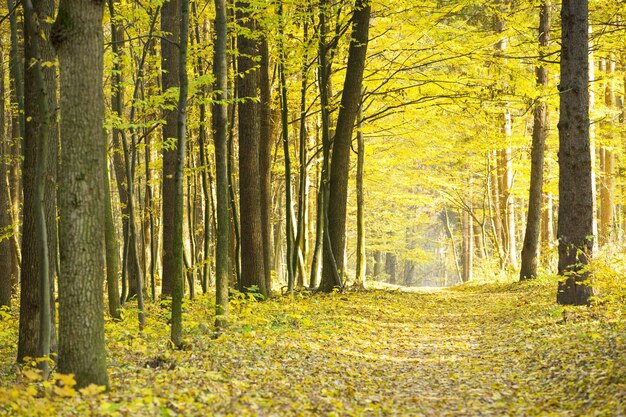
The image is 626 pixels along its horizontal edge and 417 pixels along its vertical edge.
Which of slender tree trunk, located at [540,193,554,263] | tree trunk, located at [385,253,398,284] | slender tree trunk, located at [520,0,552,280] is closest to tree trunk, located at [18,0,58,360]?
slender tree trunk, located at [520,0,552,280]

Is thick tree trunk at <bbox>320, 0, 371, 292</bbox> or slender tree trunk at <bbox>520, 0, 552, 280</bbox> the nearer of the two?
thick tree trunk at <bbox>320, 0, 371, 292</bbox>

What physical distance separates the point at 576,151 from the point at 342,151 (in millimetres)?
6530

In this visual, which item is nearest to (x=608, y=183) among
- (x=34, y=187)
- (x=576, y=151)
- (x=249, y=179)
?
(x=576, y=151)

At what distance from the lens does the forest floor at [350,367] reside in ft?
19.0

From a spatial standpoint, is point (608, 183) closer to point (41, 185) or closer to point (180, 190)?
point (180, 190)

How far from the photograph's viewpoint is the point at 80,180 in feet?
18.5

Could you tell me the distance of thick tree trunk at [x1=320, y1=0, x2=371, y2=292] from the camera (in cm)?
1550

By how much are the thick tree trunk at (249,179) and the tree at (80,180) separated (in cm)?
722

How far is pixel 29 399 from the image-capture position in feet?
16.9

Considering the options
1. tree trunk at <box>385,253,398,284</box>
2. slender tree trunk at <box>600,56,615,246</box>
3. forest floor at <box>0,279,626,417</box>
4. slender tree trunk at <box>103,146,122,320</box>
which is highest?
slender tree trunk at <box>600,56,615,246</box>

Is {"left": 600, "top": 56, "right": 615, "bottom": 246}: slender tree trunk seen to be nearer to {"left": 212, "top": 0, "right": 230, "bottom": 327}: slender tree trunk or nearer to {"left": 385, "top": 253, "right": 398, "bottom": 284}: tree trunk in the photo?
{"left": 212, "top": 0, "right": 230, "bottom": 327}: slender tree trunk

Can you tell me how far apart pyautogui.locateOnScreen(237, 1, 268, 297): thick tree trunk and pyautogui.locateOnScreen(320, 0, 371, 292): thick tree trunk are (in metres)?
2.44

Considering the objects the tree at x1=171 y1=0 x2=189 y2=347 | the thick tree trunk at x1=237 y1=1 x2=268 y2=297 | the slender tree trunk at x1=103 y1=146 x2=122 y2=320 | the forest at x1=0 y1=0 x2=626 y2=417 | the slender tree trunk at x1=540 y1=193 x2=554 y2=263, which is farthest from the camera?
the slender tree trunk at x1=540 y1=193 x2=554 y2=263

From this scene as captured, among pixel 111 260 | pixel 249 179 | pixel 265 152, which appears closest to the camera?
pixel 111 260
